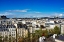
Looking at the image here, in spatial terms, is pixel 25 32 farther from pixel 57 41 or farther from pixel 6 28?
pixel 57 41

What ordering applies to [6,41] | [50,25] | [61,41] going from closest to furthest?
[61,41], [6,41], [50,25]

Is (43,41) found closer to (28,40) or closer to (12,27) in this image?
(28,40)

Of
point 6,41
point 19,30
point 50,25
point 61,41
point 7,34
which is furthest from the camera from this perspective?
point 50,25

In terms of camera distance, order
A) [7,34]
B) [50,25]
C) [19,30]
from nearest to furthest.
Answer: [7,34]
[19,30]
[50,25]

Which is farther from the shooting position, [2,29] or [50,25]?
[50,25]

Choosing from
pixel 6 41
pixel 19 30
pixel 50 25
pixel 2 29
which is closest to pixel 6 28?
pixel 2 29

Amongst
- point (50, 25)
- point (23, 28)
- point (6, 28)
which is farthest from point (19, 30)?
point (50, 25)

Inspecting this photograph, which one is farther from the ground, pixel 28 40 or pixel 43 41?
pixel 43 41

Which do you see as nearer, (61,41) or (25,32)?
(61,41)

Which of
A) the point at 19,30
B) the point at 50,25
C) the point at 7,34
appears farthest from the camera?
the point at 50,25
